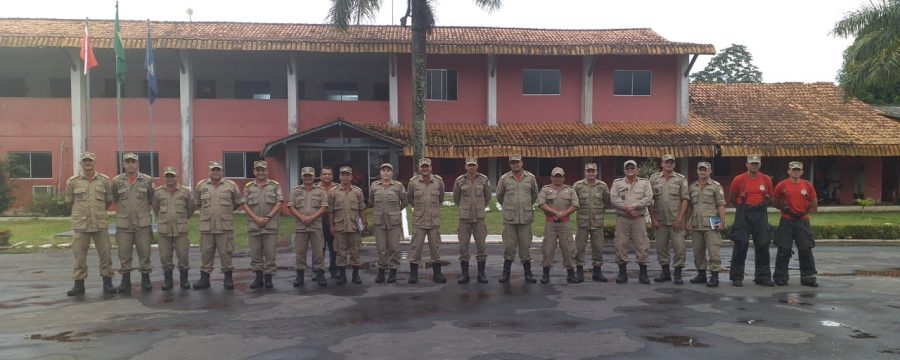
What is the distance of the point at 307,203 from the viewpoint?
895 centimetres

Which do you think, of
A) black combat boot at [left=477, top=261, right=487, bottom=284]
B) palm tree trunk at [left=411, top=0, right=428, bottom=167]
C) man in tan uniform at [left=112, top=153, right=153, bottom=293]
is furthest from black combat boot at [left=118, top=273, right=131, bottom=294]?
palm tree trunk at [left=411, top=0, right=428, bottom=167]

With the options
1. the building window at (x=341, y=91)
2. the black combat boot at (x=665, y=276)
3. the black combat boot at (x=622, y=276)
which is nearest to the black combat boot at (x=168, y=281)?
the black combat boot at (x=622, y=276)

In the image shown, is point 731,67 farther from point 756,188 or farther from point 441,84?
point 756,188

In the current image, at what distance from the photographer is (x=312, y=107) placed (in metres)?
21.3

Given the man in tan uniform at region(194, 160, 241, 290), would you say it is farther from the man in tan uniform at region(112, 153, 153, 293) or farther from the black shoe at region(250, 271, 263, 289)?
the man in tan uniform at region(112, 153, 153, 293)

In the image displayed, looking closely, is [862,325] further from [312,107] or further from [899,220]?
[312,107]

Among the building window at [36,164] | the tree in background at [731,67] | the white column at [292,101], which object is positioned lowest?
the building window at [36,164]

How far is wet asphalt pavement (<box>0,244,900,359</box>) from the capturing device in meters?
5.57

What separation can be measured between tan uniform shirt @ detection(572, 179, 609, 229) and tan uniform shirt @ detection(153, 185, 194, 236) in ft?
18.1

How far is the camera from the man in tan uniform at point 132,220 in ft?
27.8

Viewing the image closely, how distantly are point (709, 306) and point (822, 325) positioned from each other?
1.20 meters

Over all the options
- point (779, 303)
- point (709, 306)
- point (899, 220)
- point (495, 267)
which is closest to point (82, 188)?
point (495, 267)

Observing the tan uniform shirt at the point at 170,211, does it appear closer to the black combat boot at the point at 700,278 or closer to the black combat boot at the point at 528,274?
the black combat boot at the point at 528,274

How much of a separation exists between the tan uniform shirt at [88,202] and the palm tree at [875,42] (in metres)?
19.2
